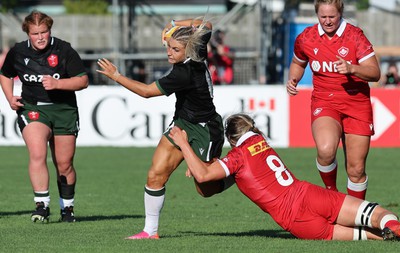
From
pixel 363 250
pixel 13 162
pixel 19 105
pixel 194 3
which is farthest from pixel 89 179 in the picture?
pixel 194 3

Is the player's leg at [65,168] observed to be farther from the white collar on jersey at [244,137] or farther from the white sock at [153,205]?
the white collar on jersey at [244,137]

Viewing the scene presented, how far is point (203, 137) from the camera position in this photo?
31.0 feet

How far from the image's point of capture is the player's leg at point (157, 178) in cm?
929

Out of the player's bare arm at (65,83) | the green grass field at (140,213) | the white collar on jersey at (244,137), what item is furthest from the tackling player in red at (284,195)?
the player's bare arm at (65,83)

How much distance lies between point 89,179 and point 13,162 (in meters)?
3.10

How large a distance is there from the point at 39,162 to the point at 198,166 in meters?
2.39

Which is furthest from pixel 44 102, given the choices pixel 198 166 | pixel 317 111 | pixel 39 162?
pixel 317 111

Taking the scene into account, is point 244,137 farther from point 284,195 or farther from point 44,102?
point 44,102

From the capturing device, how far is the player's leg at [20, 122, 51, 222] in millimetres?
10633

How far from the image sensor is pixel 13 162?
19.1 meters

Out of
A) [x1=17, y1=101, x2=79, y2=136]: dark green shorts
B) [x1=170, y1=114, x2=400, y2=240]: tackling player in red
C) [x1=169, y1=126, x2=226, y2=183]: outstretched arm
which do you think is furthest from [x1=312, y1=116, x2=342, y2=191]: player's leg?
[x1=17, y1=101, x2=79, y2=136]: dark green shorts

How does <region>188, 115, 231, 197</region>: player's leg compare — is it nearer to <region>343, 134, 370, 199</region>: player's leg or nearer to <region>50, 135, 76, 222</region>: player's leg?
<region>343, 134, 370, 199</region>: player's leg

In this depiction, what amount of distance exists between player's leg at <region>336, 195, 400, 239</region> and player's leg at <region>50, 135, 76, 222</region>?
308 cm

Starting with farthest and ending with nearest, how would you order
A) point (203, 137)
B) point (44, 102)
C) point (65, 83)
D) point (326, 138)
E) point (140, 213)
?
point (140, 213)
point (44, 102)
point (65, 83)
point (326, 138)
point (203, 137)
